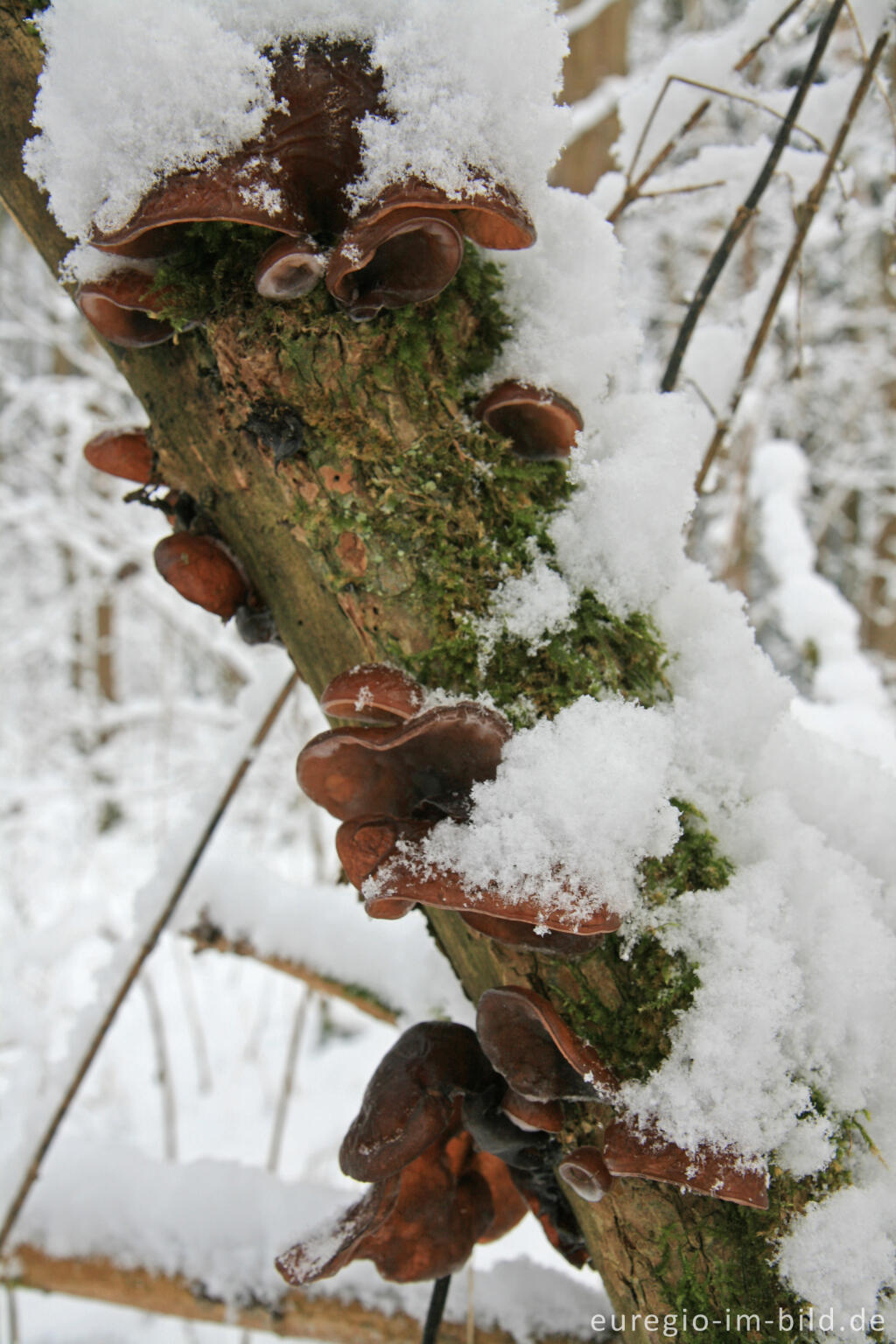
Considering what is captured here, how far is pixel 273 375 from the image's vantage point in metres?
0.86

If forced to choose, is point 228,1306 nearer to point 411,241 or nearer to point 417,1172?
point 417,1172

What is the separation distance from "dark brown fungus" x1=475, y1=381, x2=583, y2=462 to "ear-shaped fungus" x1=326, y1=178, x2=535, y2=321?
0.13m

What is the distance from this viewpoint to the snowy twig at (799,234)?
A: 1.33 meters

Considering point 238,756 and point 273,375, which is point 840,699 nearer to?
point 238,756

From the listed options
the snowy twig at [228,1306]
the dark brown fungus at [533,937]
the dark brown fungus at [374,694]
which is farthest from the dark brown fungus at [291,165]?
the snowy twig at [228,1306]

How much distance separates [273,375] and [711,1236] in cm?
97

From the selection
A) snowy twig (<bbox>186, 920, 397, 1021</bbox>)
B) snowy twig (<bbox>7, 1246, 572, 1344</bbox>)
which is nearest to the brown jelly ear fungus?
snowy twig (<bbox>186, 920, 397, 1021</bbox>)

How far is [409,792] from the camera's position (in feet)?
2.92

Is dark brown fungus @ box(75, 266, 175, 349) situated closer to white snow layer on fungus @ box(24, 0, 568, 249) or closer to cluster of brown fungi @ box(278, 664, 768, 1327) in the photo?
white snow layer on fungus @ box(24, 0, 568, 249)

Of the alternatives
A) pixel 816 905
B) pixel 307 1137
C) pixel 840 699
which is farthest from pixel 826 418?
pixel 816 905

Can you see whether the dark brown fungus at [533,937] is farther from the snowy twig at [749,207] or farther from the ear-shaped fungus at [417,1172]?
the snowy twig at [749,207]

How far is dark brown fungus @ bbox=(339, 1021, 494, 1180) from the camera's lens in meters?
0.88

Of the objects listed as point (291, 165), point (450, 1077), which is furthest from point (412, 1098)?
point (291, 165)

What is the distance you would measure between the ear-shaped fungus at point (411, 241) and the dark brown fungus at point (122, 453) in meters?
0.43
